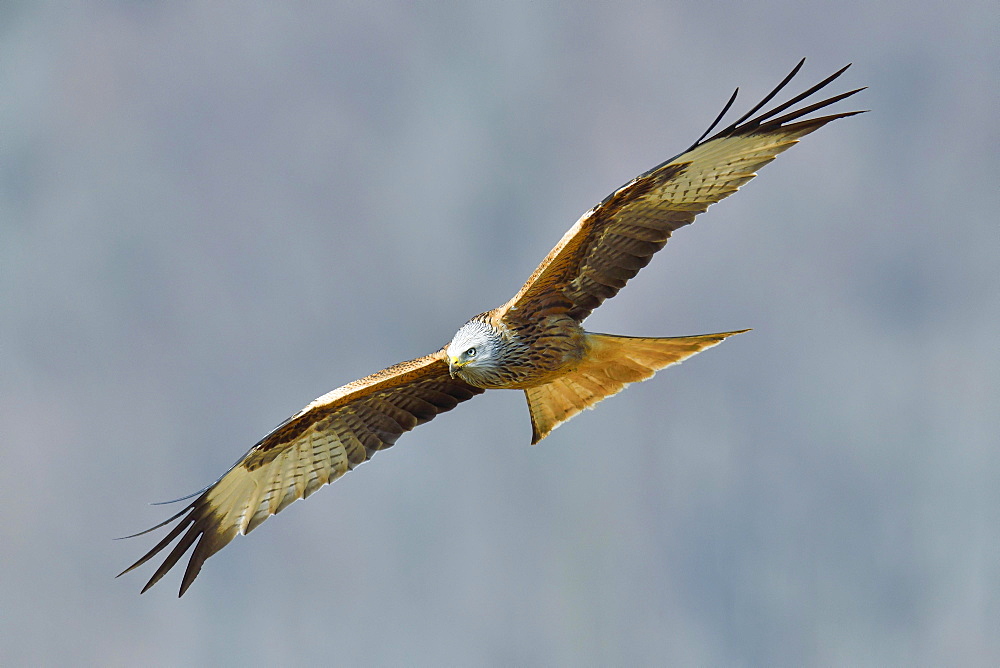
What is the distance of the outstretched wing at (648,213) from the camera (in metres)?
8.67

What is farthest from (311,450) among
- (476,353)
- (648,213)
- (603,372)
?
(648,213)

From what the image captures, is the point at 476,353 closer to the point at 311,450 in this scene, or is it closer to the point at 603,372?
the point at 603,372

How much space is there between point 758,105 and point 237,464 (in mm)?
5192

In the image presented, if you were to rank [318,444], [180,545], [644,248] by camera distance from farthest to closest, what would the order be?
[318,444], [180,545], [644,248]

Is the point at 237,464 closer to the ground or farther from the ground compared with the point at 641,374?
farther from the ground

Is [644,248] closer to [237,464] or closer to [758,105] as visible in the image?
[758,105]

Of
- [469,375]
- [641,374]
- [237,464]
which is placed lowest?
[641,374]

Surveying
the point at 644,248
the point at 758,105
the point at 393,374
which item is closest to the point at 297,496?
the point at 393,374

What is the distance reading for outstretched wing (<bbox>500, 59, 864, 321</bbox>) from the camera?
8.67 metres

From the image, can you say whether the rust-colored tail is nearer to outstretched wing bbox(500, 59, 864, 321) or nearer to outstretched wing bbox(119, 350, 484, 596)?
outstretched wing bbox(500, 59, 864, 321)

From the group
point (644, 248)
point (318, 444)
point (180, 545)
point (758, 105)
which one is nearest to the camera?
point (758, 105)

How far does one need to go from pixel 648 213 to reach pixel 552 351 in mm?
1313

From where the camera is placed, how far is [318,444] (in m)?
10.2

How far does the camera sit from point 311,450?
33.6ft
